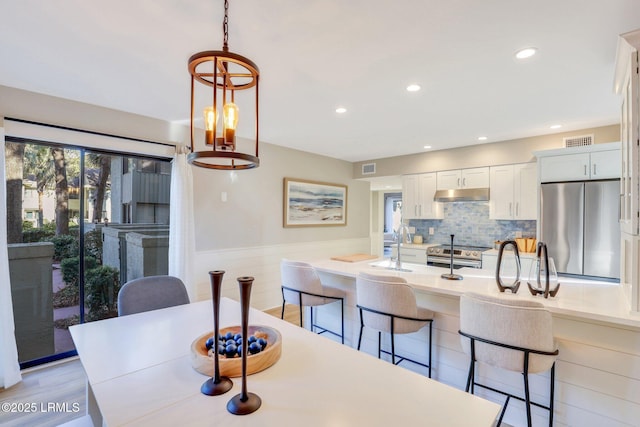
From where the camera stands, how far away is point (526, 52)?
1.98 meters

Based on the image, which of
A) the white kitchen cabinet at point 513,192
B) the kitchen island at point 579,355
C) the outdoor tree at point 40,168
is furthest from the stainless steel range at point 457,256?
the outdoor tree at point 40,168

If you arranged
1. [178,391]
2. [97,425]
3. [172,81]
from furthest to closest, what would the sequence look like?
[172,81] → [97,425] → [178,391]

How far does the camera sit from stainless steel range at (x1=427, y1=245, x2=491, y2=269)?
14.2 feet

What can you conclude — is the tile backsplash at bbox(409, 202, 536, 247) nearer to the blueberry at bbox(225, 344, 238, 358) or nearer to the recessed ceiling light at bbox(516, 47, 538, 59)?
the recessed ceiling light at bbox(516, 47, 538, 59)

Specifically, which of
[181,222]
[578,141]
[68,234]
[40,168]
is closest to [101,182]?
[40,168]

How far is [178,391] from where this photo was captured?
1.15 metres

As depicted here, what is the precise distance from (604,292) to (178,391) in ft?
→ 8.48

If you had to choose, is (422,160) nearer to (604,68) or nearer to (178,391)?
(604,68)

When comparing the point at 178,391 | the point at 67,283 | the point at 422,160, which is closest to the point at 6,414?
the point at 67,283

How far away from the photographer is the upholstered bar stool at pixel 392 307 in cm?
208

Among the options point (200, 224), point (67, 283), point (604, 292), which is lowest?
point (67, 283)

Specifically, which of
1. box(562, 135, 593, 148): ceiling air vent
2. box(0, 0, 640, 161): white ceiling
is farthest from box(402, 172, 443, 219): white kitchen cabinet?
box(0, 0, 640, 161): white ceiling

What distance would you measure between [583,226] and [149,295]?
14.3 feet

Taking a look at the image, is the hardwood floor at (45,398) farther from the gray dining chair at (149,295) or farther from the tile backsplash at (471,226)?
the tile backsplash at (471,226)
